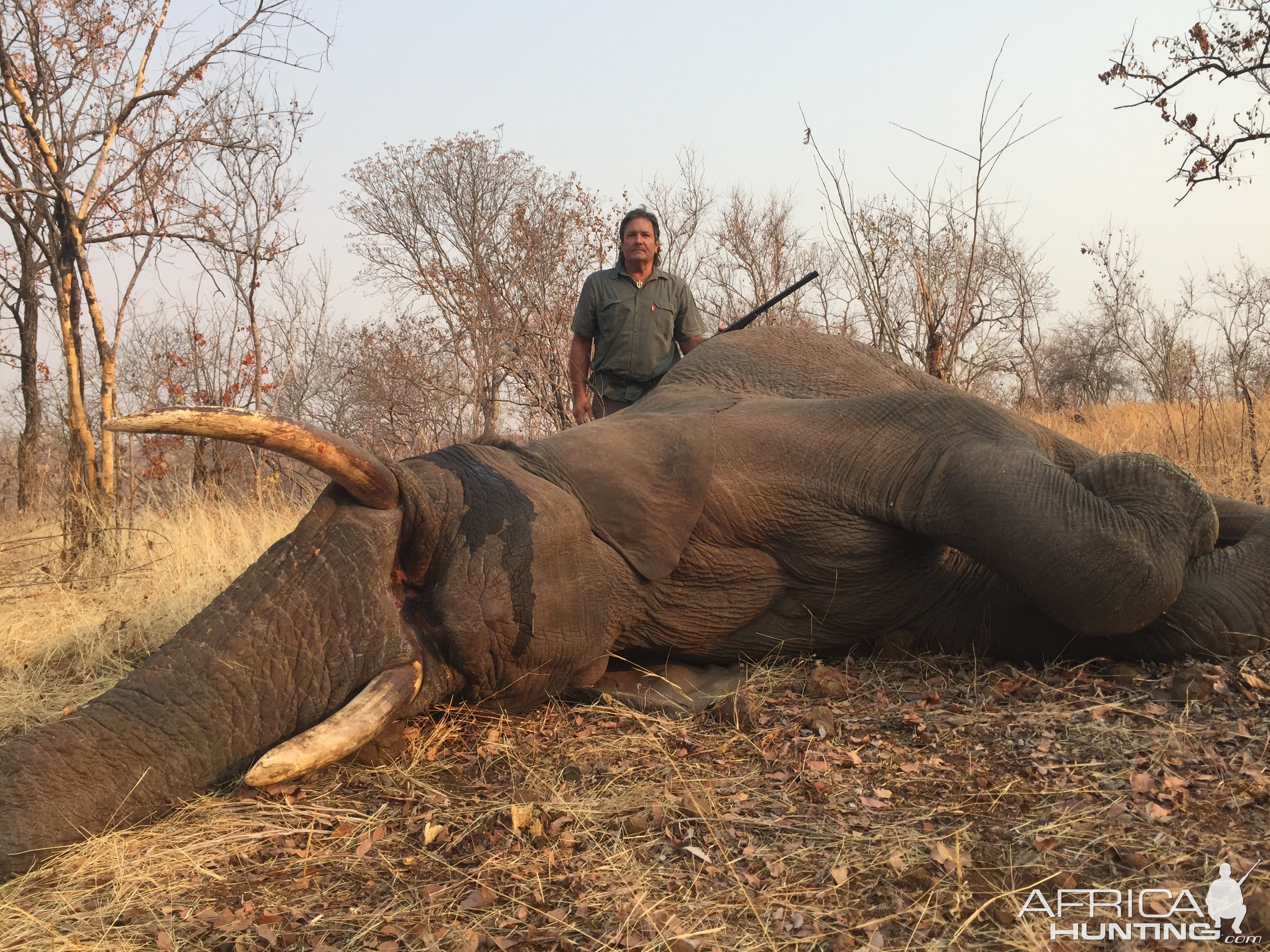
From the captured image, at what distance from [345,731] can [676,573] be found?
1439mm

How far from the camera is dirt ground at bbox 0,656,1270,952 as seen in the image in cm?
235

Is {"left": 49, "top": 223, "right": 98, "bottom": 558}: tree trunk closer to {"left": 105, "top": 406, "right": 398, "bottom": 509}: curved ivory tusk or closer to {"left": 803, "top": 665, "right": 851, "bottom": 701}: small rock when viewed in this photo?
{"left": 105, "top": 406, "right": 398, "bottom": 509}: curved ivory tusk

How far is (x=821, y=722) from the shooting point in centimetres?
344

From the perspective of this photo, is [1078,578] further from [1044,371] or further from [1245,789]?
[1044,371]

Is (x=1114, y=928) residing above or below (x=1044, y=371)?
below

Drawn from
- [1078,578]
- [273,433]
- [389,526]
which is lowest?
[1078,578]

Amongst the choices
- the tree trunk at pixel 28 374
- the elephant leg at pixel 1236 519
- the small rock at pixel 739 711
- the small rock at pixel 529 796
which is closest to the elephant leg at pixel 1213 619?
the elephant leg at pixel 1236 519

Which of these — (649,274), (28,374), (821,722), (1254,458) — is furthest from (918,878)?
(28,374)

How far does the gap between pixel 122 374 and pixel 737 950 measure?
74.4 ft

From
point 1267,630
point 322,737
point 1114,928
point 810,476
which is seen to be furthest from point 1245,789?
point 322,737

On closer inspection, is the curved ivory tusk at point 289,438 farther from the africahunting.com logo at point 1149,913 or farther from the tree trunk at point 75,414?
the tree trunk at point 75,414

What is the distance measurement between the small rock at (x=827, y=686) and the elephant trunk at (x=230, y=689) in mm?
1390

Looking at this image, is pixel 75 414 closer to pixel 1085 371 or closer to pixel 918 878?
pixel 918 878

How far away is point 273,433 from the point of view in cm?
302
